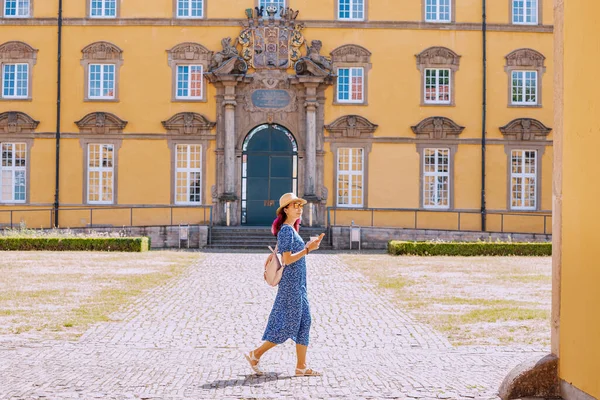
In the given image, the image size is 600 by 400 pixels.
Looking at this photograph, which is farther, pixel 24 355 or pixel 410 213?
pixel 410 213

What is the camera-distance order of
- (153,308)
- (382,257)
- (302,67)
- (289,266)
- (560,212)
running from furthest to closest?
(302,67), (382,257), (153,308), (289,266), (560,212)

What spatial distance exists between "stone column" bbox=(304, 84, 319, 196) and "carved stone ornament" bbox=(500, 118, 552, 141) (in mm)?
6949

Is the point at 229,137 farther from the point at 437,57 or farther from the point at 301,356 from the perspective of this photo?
the point at 301,356

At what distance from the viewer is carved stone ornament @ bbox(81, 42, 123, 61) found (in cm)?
3061

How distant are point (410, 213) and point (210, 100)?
330 inches

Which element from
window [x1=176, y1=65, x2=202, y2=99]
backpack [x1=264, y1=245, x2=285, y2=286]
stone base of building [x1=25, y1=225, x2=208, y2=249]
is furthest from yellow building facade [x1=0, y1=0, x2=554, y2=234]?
backpack [x1=264, y1=245, x2=285, y2=286]

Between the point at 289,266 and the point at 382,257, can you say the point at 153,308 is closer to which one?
the point at 289,266

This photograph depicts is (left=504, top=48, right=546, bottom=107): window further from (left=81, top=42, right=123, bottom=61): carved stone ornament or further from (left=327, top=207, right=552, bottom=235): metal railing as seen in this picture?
(left=81, top=42, right=123, bottom=61): carved stone ornament

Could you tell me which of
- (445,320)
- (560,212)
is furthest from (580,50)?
(445,320)

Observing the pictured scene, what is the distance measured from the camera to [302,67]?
30.0 meters

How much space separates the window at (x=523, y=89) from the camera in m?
31.1

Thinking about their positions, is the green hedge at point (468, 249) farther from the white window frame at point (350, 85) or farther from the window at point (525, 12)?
the window at point (525, 12)

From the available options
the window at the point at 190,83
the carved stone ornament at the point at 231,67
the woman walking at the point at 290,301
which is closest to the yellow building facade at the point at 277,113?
the window at the point at 190,83

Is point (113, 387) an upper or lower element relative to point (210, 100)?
lower
